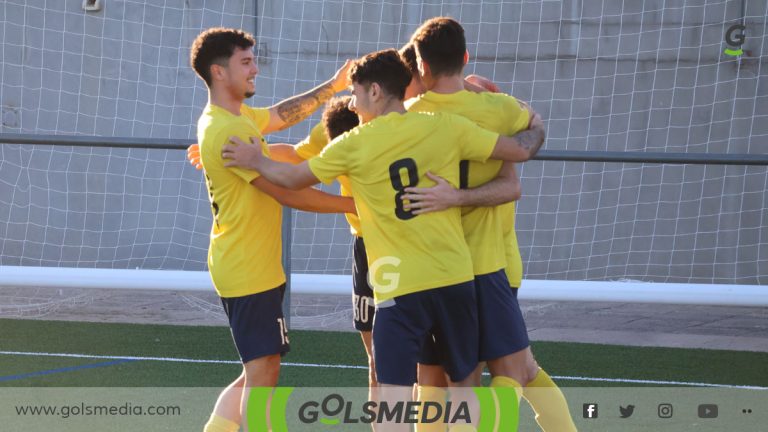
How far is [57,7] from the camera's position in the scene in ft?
39.0

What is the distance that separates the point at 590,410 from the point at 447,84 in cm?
236

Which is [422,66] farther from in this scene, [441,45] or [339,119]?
[339,119]

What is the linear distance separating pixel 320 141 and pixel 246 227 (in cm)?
66

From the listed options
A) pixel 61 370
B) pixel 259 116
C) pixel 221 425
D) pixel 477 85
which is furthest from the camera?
pixel 61 370

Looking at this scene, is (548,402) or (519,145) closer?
(519,145)

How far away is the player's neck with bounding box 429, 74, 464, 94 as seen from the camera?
4.32 metres

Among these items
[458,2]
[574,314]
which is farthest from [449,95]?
[458,2]

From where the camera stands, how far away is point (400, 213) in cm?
406

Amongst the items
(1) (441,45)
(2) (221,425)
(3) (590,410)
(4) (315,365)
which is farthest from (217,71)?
(4) (315,365)
